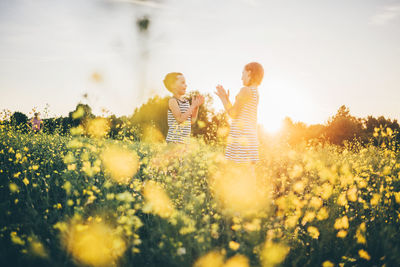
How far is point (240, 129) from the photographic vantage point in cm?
312

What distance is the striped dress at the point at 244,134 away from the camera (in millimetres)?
3078

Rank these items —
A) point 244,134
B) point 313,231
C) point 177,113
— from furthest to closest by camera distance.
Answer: point 177,113
point 244,134
point 313,231

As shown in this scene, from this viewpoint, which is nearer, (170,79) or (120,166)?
(120,166)

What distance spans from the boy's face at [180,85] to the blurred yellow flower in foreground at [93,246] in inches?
92.0

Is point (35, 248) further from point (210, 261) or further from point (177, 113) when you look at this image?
point (177, 113)

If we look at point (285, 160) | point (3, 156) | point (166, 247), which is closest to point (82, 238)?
point (166, 247)

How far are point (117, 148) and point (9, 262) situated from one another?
1.96 m

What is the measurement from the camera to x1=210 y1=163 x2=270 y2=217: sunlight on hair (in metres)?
2.27

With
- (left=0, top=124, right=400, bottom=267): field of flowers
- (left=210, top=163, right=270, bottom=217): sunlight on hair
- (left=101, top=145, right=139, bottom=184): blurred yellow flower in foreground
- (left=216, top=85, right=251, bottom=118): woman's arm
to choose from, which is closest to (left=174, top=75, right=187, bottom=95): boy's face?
(left=216, top=85, right=251, bottom=118): woman's arm

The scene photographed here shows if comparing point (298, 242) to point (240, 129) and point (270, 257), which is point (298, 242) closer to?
point (270, 257)

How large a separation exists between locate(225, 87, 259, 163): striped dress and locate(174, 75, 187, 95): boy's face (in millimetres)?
1026

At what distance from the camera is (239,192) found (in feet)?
8.65

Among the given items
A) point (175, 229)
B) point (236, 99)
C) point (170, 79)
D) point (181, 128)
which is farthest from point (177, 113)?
point (175, 229)

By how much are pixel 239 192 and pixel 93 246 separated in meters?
1.57
